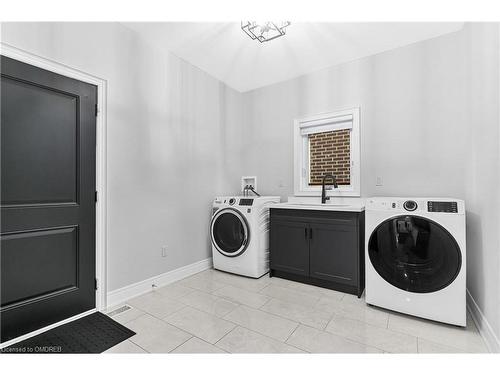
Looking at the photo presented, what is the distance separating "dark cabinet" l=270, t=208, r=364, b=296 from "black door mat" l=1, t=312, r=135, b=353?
162 centimetres

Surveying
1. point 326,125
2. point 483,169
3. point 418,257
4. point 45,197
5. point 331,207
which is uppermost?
point 326,125

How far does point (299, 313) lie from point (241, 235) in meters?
1.09

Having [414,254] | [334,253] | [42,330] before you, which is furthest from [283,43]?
[42,330]

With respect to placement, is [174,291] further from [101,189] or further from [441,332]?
[441,332]

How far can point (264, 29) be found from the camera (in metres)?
2.24

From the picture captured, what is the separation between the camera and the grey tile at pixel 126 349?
150 centimetres

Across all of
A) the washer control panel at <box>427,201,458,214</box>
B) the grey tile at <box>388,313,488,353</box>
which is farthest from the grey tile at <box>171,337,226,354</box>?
the washer control panel at <box>427,201,458,214</box>

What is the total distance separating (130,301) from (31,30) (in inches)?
90.1

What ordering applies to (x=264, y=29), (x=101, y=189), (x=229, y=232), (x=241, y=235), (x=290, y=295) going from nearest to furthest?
(x=101, y=189) → (x=264, y=29) → (x=290, y=295) → (x=241, y=235) → (x=229, y=232)

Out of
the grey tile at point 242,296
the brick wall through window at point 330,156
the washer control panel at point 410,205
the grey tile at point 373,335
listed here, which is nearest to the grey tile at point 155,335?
the grey tile at point 242,296

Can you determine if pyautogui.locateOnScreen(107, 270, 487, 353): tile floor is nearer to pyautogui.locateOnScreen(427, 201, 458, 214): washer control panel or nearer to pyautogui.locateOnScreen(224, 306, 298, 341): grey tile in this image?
pyautogui.locateOnScreen(224, 306, 298, 341): grey tile

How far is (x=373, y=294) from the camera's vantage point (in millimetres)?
2039

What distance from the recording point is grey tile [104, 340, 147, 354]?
4.93 ft
